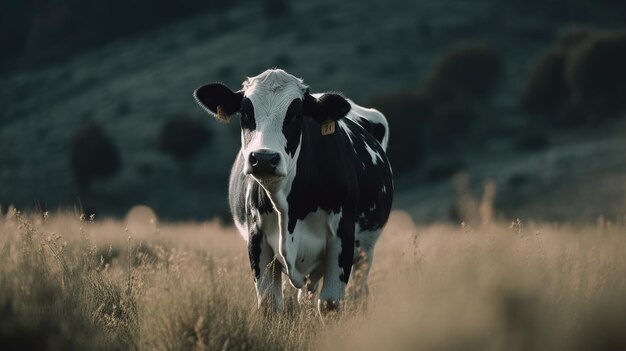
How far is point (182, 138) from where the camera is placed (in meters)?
78.2

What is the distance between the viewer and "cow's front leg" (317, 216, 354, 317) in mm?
8148

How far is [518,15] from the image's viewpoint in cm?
10844

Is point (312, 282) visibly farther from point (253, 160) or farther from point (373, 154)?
point (253, 160)

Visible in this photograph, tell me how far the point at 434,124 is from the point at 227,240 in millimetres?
64839

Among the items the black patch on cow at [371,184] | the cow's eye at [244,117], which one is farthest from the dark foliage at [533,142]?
the cow's eye at [244,117]

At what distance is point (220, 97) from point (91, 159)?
70.7 m

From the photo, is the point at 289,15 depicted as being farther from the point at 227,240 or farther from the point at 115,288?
the point at 115,288

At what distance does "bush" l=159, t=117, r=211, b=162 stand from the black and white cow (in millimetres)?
70429

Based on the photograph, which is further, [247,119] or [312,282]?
[312,282]

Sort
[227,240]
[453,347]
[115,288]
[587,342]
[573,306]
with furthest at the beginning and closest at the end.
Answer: [227,240]
[115,288]
[573,306]
[587,342]
[453,347]

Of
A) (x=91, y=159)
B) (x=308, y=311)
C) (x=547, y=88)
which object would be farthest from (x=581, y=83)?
(x=308, y=311)

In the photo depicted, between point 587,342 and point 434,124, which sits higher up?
point 587,342

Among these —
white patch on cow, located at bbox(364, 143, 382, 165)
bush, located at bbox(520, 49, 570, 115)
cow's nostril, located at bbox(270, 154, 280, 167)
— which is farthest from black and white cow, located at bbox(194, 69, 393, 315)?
bush, located at bbox(520, 49, 570, 115)

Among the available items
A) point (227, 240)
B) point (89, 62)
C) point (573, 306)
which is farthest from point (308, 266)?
point (89, 62)
